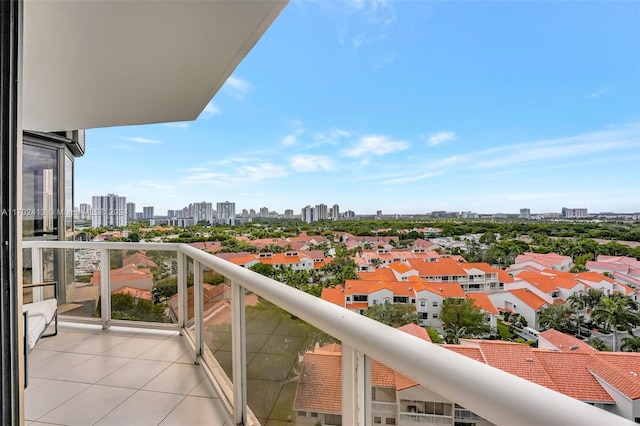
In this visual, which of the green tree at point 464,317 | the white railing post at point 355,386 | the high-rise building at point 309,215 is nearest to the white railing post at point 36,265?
the high-rise building at point 309,215

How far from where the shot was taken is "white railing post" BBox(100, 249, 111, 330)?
12.2ft

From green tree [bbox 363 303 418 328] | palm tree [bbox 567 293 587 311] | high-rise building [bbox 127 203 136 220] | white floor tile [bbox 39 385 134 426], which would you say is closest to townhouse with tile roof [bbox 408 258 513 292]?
palm tree [bbox 567 293 587 311]

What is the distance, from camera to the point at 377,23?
4.36m

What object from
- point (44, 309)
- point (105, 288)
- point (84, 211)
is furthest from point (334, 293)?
point (84, 211)

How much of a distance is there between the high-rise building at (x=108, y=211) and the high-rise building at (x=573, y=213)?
18.4ft

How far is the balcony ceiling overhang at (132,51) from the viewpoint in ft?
5.60

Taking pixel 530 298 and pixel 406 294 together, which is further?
pixel 406 294

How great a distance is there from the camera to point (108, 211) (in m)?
5.82

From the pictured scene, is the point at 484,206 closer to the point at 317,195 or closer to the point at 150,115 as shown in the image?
the point at 150,115

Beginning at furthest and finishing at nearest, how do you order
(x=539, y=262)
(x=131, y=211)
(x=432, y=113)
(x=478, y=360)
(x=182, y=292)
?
(x=131, y=211) < (x=432, y=113) < (x=182, y=292) < (x=539, y=262) < (x=478, y=360)

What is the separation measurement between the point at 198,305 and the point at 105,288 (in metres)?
1.68

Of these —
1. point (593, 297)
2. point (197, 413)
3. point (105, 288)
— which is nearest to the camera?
point (593, 297)

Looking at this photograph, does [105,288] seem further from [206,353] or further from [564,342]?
[564,342]

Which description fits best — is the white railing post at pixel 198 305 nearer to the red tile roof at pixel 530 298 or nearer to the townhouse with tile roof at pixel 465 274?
the townhouse with tile roof at pixel 465 274
